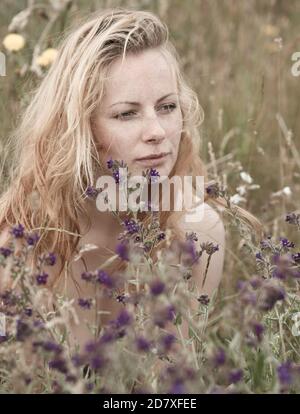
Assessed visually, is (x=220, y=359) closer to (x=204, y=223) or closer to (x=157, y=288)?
(x=157, y=288)

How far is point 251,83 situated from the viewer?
12.5 feet

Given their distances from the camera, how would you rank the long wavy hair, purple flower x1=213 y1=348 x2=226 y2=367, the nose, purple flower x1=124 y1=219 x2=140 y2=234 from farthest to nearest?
the long wavy hair < the nose < purple flower x1=124 y1=219 x2=140 y2=234 < purple flower x1=213 y1=348 x2=226 y2=367

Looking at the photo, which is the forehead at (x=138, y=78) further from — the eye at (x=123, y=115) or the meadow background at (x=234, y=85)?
the meadow background at (x=234, y=85)

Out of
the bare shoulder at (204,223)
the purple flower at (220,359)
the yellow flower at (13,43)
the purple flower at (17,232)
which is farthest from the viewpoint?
the yellow flower at (13,43)

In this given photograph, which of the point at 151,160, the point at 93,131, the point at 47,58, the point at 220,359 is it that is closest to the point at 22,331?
the point at 220,359

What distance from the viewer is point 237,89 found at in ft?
12.7

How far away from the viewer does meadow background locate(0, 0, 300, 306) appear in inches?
115

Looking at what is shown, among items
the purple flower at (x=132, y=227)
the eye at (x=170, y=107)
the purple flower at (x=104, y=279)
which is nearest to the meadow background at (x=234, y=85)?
the eye at (x=170, y=107)

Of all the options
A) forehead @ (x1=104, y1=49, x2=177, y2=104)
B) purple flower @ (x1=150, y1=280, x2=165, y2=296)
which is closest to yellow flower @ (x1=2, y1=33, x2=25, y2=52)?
forehead @ (x1=104, y1=49, x2=177, y2=104)

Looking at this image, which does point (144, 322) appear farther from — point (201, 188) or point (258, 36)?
point (258, 36)

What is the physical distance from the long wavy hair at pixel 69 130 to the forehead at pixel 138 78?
26 mm

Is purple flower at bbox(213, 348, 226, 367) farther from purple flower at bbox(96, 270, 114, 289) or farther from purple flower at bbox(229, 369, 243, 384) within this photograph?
purple flower at bbox(96, 270, 114, 289)

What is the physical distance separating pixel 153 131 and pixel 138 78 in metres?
0.18

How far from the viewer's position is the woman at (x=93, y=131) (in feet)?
7.22
